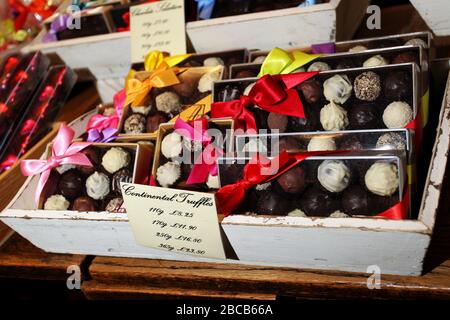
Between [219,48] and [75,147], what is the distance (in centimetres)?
61

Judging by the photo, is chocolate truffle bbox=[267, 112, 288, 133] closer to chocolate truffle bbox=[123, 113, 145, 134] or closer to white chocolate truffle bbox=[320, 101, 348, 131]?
white chocolate truffle bbox=[320, 101, 348, 131]

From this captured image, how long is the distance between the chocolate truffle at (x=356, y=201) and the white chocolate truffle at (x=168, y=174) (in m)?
0.41

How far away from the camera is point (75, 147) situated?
1175mm

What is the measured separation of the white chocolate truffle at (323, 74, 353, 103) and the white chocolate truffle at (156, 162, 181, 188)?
0.42 metres

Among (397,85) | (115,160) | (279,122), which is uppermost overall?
(397,85)

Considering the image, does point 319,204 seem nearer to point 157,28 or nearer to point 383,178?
point 383,178

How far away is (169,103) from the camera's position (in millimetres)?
1280

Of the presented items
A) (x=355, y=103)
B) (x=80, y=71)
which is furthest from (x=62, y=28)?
(x=355, y=103)

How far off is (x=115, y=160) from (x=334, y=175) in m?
0.57

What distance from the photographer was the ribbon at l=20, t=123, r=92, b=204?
3.77ft

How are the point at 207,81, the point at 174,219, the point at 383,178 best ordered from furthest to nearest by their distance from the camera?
the point at 207,81, the point at 174,219, the point at 383,178

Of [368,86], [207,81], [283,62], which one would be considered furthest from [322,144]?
[207,81]

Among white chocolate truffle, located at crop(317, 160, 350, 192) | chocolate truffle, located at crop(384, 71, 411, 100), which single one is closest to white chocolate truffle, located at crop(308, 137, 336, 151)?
white chocolate truffle, located at crop(317, 160, 350, 192)
